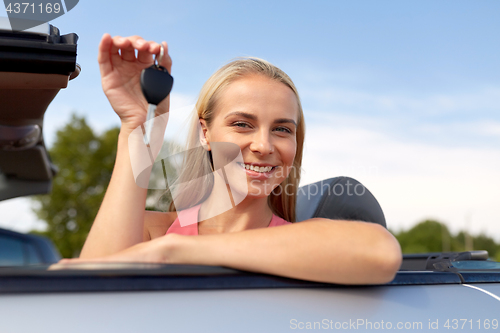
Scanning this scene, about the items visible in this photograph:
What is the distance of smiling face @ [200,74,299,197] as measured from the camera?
1985 millimetres

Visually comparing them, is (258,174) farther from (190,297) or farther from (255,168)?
(190,297)

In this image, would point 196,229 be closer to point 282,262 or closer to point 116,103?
point 116,103

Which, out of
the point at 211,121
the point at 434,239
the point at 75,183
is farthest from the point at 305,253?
the point at 434,239

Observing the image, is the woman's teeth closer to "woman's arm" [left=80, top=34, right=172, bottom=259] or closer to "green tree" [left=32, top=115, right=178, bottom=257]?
"woman's arm" [left=80, top=34, right=172, bottom=259]

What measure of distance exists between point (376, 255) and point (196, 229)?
110 cm

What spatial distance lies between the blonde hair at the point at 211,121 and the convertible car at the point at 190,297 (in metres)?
0.84

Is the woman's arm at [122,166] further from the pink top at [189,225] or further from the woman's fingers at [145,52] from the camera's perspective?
the pink top at [189,225]

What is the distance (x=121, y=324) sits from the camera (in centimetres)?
114

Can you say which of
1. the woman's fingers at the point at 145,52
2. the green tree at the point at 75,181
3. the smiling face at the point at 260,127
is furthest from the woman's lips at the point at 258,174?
the green tree at the point at 75,181

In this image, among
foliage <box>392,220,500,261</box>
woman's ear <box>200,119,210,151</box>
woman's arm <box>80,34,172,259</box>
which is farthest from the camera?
foliage <box>392,220,500,261</box>

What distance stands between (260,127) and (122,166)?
2.02ft

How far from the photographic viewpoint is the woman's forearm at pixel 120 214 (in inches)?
63.1

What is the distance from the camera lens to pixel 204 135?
7.37 ft

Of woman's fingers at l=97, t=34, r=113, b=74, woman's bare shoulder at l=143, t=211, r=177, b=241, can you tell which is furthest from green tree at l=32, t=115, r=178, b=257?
woman's fingers at l=97, t=34, r=113, b=74
